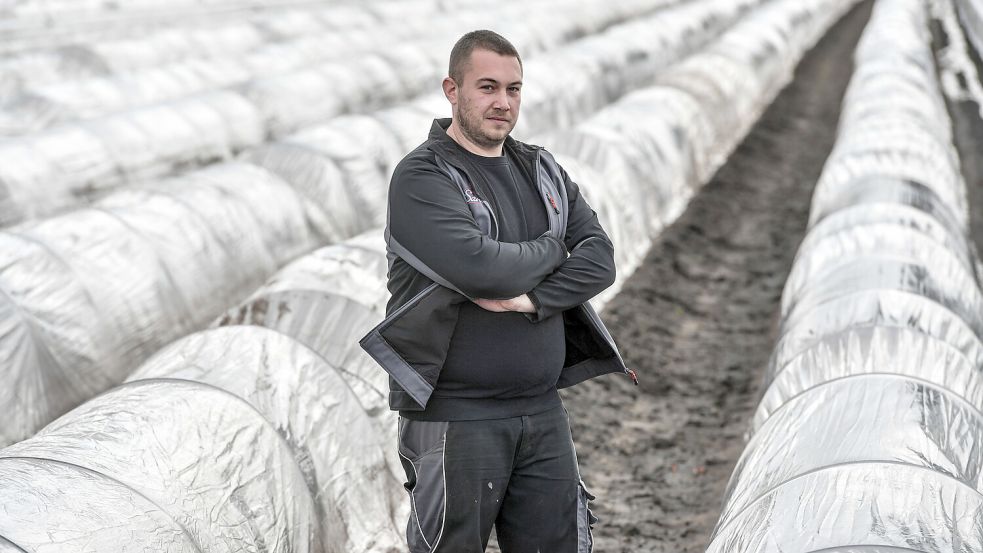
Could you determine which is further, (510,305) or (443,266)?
(510,305)

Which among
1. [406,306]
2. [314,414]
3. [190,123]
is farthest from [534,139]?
[406,306]

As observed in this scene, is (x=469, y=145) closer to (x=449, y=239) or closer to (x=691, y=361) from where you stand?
(x=449, y=239)

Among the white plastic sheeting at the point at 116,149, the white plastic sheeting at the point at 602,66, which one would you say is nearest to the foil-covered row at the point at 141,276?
the white plastic sheeting at the point at 116,149

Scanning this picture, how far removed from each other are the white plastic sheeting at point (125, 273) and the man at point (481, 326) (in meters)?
4.62

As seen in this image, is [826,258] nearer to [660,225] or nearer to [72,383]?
[660,225]

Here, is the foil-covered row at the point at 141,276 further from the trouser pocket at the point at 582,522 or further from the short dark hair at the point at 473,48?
the short dark hair at the point at 473,48

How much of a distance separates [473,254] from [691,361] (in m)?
6.19

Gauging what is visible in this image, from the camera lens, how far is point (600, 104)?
1867cm

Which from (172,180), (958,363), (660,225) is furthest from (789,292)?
(172,180)

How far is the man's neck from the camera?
329 cm

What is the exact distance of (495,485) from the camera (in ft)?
10.5

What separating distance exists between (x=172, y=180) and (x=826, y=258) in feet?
20.4

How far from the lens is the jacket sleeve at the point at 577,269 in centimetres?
327

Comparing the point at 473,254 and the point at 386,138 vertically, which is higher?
the point at 386,138
